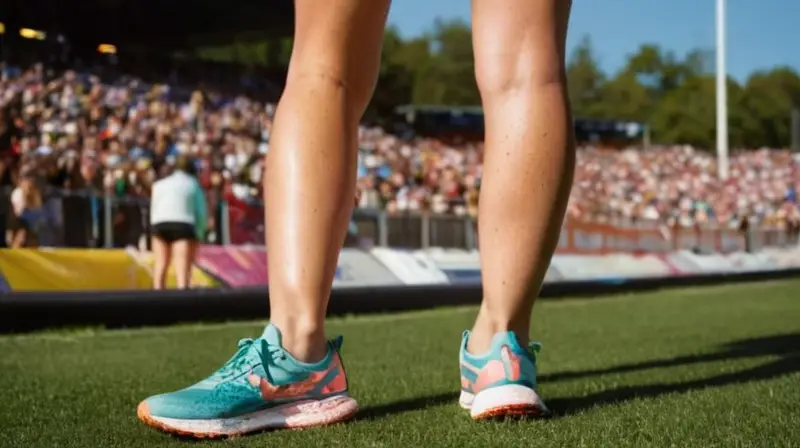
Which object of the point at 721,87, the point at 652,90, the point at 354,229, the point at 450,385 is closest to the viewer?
the point at 450,385

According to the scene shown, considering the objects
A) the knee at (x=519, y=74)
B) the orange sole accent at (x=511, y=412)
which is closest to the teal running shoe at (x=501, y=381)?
the orange sole accent at (x=511, y=412)

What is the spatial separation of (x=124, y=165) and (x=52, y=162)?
1.53 m

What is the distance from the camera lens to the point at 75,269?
285 inches

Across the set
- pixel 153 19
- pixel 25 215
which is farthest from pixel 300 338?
pixel 153 19

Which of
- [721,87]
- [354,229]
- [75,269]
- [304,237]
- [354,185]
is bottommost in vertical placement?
[75,269]

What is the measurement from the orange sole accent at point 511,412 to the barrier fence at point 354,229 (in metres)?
6.87

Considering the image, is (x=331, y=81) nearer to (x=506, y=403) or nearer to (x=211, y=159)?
(x=506, y=403)

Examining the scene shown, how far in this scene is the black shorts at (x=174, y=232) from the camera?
8.38 m

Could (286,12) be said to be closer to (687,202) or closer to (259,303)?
(687,202)

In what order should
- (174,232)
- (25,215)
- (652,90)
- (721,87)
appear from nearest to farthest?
1. (25,215)
2. (174,232)
3. (721,87)
4. (652,90)

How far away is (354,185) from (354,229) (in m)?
8.17

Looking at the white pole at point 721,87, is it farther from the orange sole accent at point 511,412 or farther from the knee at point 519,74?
the orange sole accent at point 511,412

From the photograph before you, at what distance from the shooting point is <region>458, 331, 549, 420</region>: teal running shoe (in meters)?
1.99

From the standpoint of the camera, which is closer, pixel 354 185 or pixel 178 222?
pixel 354 185
